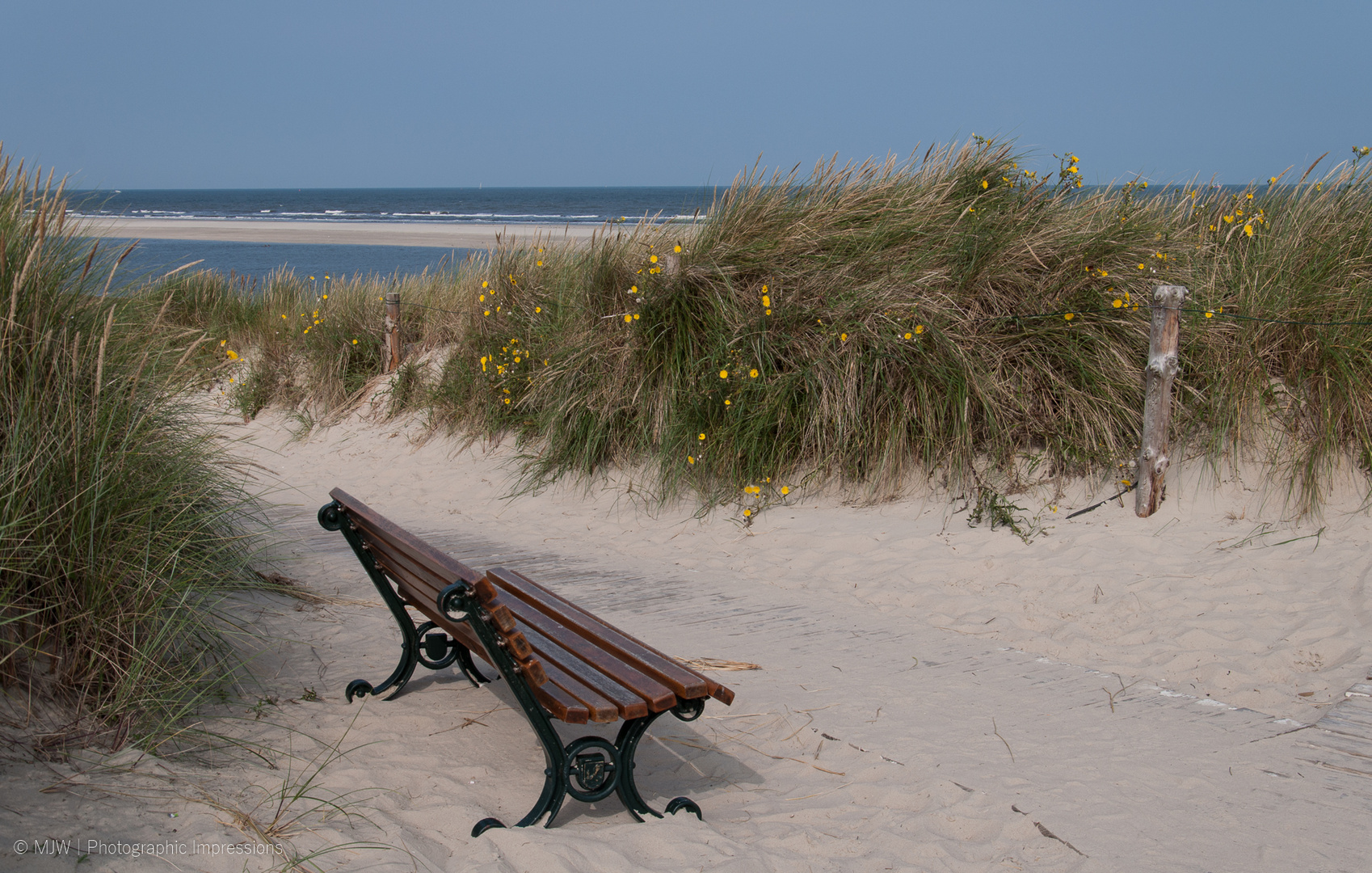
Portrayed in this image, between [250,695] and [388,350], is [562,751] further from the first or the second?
[388,350]

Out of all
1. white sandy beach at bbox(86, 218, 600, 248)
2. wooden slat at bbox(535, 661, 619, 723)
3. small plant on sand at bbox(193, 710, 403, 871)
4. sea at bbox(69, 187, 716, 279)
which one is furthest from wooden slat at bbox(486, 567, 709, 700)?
white sandy beach at bbox(86, 218, 600, 248)

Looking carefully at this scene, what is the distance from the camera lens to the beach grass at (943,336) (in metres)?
5.95

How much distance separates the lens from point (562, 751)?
2721 mm

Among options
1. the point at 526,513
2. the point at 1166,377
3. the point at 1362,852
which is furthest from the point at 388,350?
the point at 1362,852

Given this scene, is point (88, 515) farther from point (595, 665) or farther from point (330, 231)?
point (330, 231)

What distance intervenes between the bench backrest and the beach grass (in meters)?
3.32

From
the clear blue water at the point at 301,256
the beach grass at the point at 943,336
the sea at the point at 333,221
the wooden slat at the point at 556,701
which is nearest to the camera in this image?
the wooden slat at the point at 556,701

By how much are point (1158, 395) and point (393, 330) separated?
292 inches

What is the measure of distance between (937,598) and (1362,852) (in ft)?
8.38

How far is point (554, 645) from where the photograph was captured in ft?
10.3

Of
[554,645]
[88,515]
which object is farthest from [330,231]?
[554,645]

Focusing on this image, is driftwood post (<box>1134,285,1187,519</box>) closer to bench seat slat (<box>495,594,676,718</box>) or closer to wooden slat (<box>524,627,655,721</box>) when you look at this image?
bench seat slat (<box>495,594,676,718</box>)

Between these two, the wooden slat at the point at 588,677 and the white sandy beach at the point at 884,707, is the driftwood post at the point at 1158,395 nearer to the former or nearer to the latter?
the white sandy beach at the point at 884,707

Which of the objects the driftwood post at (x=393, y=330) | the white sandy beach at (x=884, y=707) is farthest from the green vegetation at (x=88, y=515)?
the driftwood post at (x=393, y=330)
